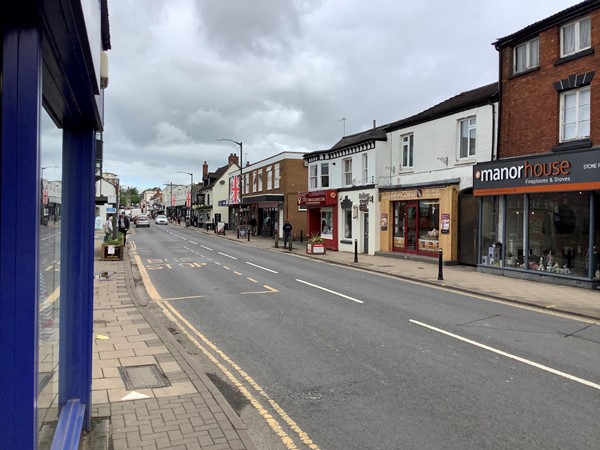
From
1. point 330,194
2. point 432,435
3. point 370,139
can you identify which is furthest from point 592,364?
point 330,194

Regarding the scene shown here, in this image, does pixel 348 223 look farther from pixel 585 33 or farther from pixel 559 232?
pixel 585 33

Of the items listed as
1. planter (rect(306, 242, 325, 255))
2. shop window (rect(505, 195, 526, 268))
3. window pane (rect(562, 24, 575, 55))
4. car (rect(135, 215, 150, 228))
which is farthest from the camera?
car (rect(135, 215, 150, 228))

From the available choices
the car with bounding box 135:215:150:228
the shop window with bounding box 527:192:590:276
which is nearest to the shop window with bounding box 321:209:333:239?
the shop window with bounding box 527:192:590:276

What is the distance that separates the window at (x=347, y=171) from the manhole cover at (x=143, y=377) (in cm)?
2399

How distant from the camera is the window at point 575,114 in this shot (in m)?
15.5

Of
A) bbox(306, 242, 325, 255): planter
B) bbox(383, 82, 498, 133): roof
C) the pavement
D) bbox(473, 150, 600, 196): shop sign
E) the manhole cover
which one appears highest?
bbox(383, 82, 498, 133): roof

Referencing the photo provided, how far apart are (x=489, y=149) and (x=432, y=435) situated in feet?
55.0

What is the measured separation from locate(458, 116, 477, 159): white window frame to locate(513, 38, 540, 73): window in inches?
107

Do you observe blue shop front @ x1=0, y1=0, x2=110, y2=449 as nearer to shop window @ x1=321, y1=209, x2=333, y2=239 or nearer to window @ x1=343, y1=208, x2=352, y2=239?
window @ x1=343, y1=208, x2=352, y2=239

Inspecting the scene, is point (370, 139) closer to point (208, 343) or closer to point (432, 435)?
point (208, 343)

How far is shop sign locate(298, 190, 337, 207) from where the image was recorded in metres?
30.1

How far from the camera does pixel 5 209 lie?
5.82 feet

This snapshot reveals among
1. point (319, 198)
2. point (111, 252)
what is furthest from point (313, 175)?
point (111, 252)

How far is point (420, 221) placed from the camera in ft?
75.9
